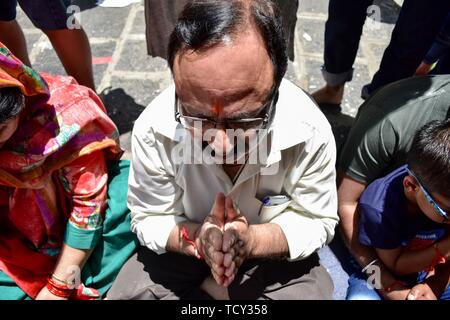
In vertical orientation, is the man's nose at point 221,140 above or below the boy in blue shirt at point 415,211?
above

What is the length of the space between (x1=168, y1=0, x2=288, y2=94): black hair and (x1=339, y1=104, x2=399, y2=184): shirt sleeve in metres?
0.75

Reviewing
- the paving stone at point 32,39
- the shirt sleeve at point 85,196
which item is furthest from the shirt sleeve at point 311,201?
the paving stone at point 32,39

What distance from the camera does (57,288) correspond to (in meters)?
1.86

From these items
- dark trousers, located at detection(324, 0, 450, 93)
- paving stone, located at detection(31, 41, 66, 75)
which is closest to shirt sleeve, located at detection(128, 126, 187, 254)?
dark trousers, located at detection(324, 0, 450, 93)

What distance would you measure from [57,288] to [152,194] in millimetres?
616

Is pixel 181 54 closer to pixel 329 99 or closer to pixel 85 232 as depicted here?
pixel 85 232

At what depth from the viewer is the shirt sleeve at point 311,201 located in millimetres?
1586

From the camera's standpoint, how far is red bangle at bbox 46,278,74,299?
6.10 feet

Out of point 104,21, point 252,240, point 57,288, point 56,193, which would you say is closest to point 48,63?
point 104,21

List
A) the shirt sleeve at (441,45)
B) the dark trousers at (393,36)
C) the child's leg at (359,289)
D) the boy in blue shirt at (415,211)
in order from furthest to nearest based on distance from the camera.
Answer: the shirt sleeve at (441,45) < the dark trousers at (393,36) < the child's leg at (359,289) < the boy in blue shirt at (415,211)

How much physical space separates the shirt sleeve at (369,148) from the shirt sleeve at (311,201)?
255 millimetres

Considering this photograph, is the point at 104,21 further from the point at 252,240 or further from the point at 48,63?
the point at 252,240

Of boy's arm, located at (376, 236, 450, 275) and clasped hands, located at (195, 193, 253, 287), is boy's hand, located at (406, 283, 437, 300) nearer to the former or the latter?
boy's arm, located at (376, 236, 450, 275)

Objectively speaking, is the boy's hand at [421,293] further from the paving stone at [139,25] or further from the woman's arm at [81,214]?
the paving stone at [139,25]
